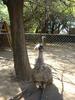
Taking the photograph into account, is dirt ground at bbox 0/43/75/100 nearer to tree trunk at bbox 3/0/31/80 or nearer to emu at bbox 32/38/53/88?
emu at bbox 32/38/53/88

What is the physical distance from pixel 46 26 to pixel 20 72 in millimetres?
11416

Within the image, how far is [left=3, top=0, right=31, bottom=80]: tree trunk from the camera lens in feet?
22.2

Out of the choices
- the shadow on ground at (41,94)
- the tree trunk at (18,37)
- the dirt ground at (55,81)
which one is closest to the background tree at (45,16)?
the dirt ground at (55,81)

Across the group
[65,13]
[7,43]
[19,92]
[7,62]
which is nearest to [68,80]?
[19,92]

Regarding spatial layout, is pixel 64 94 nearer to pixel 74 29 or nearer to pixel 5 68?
pixel 5 68

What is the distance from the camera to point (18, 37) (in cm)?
689

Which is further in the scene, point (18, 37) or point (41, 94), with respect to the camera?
point (18, 37)

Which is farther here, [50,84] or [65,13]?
[65,13]

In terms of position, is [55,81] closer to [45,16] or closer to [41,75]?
[41,75]

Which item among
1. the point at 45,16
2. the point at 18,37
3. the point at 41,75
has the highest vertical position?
the point at 45,16

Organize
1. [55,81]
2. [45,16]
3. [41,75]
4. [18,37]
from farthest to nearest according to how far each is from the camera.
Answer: [45,16] → [55,81] → [18,37] → [41,75]

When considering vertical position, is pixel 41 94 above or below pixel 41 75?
below

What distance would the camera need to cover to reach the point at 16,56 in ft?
23.0

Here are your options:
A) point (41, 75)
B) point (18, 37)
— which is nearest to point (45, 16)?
point (18, 37)
